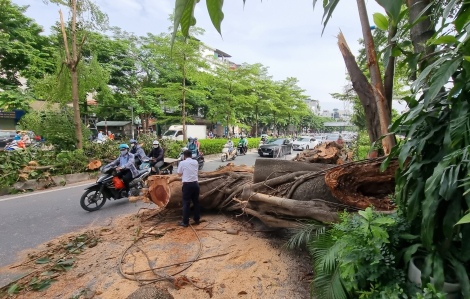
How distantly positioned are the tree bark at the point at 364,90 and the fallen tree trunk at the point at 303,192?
0.78 m

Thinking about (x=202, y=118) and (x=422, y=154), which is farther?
(x=202, y=118)

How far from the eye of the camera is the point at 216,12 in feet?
2.04

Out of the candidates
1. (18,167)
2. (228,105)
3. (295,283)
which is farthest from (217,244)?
(228,105)

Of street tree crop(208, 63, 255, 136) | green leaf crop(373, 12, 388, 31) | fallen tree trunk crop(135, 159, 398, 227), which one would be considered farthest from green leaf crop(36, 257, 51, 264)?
street tree crop(208, 63, 255, 136)

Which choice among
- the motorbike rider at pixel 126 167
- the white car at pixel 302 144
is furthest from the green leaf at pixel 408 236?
the white car at pixel 302 144

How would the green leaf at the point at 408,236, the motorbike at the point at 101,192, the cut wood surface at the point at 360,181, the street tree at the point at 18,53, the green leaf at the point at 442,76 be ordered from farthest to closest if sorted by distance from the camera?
the street tree at the point at 18,53 → the motorbike at the point at 101,192 → the cut wood surface at the point at 360,181 → the green leaf at the point at 408,236 → the green leaf at the point at 442,76

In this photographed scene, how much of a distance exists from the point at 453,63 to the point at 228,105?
710 inches

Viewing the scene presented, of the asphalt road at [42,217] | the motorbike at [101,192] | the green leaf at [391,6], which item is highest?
the green leaf at [391,6]

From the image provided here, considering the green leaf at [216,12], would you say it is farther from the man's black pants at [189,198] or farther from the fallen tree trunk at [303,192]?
the man's black pants at [189,198]

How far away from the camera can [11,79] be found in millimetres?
16156

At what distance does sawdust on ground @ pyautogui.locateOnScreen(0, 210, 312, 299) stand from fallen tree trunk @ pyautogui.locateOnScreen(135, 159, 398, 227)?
1.49 ft

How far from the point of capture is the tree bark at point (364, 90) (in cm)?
354

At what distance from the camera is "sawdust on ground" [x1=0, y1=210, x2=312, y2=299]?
2.67m

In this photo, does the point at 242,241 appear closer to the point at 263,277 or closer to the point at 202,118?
the point at 263,277
